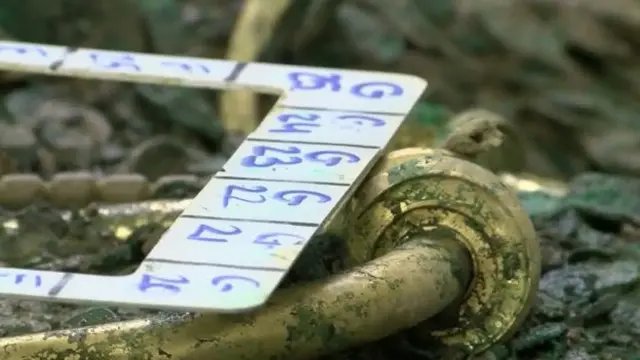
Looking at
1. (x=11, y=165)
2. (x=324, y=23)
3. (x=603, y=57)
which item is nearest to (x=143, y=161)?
(x=11, y=165)

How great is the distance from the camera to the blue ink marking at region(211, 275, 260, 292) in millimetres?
498

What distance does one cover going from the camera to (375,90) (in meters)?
0.71

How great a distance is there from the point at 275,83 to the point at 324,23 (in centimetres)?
83

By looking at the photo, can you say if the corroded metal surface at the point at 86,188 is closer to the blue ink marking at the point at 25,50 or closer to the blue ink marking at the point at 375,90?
the blue ink marking at the point at 25,50

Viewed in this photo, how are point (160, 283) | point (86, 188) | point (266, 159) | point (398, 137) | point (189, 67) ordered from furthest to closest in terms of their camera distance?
point (398, 137)
point (86, 188)
point (189, 67)
point (266, 159)
point (160, 283)

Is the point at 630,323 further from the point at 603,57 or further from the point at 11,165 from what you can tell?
the point at 603,57

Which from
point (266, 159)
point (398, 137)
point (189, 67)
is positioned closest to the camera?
point (266, 159)

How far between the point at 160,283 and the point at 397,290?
0.38ft

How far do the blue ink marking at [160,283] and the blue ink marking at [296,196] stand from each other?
8cm

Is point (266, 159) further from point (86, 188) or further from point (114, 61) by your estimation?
point (86, 188)

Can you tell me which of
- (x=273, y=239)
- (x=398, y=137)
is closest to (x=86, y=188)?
(x=398, y=137)

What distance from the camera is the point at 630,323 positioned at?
68cm

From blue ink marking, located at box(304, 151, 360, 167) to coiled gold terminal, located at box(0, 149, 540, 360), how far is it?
2cm

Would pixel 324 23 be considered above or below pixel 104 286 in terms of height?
below
